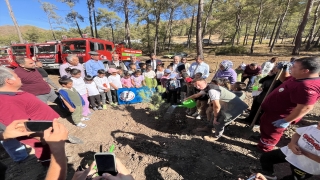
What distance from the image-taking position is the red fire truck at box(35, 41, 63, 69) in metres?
8.56

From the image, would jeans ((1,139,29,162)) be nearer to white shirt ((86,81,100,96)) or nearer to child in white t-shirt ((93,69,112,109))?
white shirt ((86,81,100,96))

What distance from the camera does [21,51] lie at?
9016mm

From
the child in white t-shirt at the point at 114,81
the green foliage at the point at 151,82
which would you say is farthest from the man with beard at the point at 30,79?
the green foliage at the point at 151,82

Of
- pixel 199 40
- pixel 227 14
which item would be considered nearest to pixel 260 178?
pixel 199 40

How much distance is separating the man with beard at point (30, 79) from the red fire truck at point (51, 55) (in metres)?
6.31

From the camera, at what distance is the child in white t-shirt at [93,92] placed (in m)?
4.04

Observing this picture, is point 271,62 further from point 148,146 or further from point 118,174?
point 118,174

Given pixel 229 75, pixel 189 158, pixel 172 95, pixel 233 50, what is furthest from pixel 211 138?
pixel 233 50

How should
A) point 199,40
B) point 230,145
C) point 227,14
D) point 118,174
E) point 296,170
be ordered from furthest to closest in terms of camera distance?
point 227,14
point 199,40
point 230,145
point 296,170
point 118,174

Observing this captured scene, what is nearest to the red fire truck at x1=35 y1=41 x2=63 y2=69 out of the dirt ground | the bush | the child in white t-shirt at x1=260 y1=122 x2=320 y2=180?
the dirt ground

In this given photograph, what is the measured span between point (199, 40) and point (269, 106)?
8.47m

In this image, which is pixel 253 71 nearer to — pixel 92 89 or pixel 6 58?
pixel 92 89

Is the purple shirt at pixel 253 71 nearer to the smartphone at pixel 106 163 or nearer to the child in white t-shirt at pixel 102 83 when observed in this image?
the child in white t-shirt at pixel 102 83

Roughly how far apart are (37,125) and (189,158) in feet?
6.93
